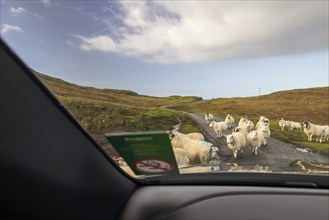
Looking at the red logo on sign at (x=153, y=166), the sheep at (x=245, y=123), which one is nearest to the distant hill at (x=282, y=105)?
the red logo on sign at (x=153, y=166)

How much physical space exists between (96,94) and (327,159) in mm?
1941

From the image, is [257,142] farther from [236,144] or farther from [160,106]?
[160,106]

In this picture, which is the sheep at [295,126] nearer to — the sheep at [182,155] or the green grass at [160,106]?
the green grass at [160,106]

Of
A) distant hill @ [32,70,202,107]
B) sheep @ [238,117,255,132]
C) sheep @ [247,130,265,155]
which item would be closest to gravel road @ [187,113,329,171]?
sheep @ [247,130,265,155]

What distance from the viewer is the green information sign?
113 inches

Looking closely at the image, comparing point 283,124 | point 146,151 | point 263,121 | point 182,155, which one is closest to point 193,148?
point 182,155

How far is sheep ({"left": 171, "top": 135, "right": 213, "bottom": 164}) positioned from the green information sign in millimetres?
519

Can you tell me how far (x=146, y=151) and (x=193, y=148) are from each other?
1132 mm

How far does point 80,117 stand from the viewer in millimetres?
2938

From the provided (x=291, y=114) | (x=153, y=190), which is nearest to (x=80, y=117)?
(x=153, y=190)

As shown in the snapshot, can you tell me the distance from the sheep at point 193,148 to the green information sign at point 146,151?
20.4 inches

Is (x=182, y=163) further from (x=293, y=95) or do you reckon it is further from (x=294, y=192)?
(x=293, y=95)

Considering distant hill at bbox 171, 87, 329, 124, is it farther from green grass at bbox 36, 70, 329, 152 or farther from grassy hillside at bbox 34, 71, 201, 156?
grassy hillside at bbox 34, 71, 201, 156

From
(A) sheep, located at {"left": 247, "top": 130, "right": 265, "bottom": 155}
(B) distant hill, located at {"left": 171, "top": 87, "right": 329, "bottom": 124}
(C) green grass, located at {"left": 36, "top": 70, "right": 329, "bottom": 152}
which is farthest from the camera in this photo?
(A) sheep, located at {"left": 247, "top": 130, "right": 265, "bottom": 155}
